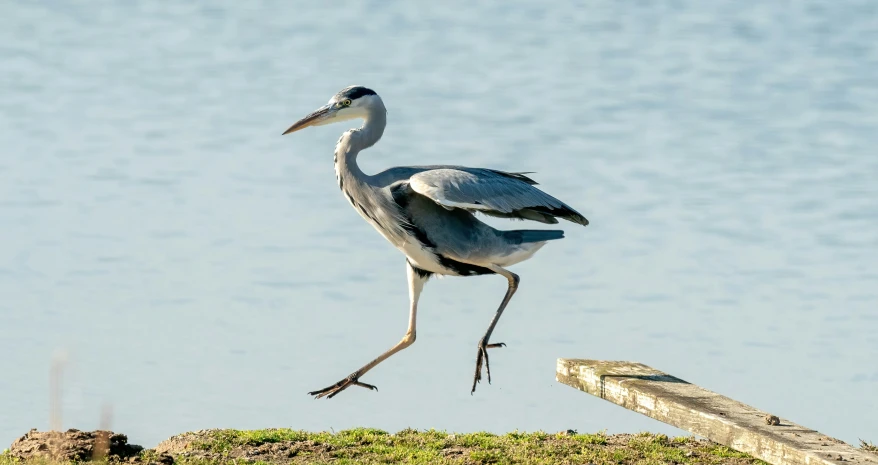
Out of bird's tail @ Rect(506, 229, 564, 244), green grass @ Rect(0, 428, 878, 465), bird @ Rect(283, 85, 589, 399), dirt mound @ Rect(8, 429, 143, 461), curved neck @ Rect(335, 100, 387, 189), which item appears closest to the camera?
dirt mound @ Rect(8, 429, 143, 461)

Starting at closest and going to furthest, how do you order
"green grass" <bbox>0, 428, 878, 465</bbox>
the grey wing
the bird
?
"green grass" <bbox>0, 428, 878, 465</bbox> → the grey wing → the bird

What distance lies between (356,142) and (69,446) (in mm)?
2555

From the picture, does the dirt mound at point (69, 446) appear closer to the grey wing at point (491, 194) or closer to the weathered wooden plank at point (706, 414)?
the grey wing at point (491, 194)

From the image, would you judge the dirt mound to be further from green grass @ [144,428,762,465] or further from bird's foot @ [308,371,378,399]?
bird's foot @ [308,371,378,399]

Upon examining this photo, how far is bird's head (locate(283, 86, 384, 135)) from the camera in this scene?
740cm

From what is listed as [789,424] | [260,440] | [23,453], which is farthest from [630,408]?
[23,453]

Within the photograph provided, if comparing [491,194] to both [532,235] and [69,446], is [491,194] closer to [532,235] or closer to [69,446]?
[532,235]

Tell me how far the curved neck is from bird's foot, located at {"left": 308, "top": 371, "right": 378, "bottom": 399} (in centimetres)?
121

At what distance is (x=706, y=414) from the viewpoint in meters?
5.84

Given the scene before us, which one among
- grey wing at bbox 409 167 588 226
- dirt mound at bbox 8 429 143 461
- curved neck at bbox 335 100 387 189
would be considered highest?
curved neck at bbox 335 100 387 189

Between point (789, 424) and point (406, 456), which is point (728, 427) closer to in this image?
point (789, 424)

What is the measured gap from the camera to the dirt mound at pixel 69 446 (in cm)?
600

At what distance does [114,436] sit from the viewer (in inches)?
245

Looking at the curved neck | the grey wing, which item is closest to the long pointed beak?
the curved neck
